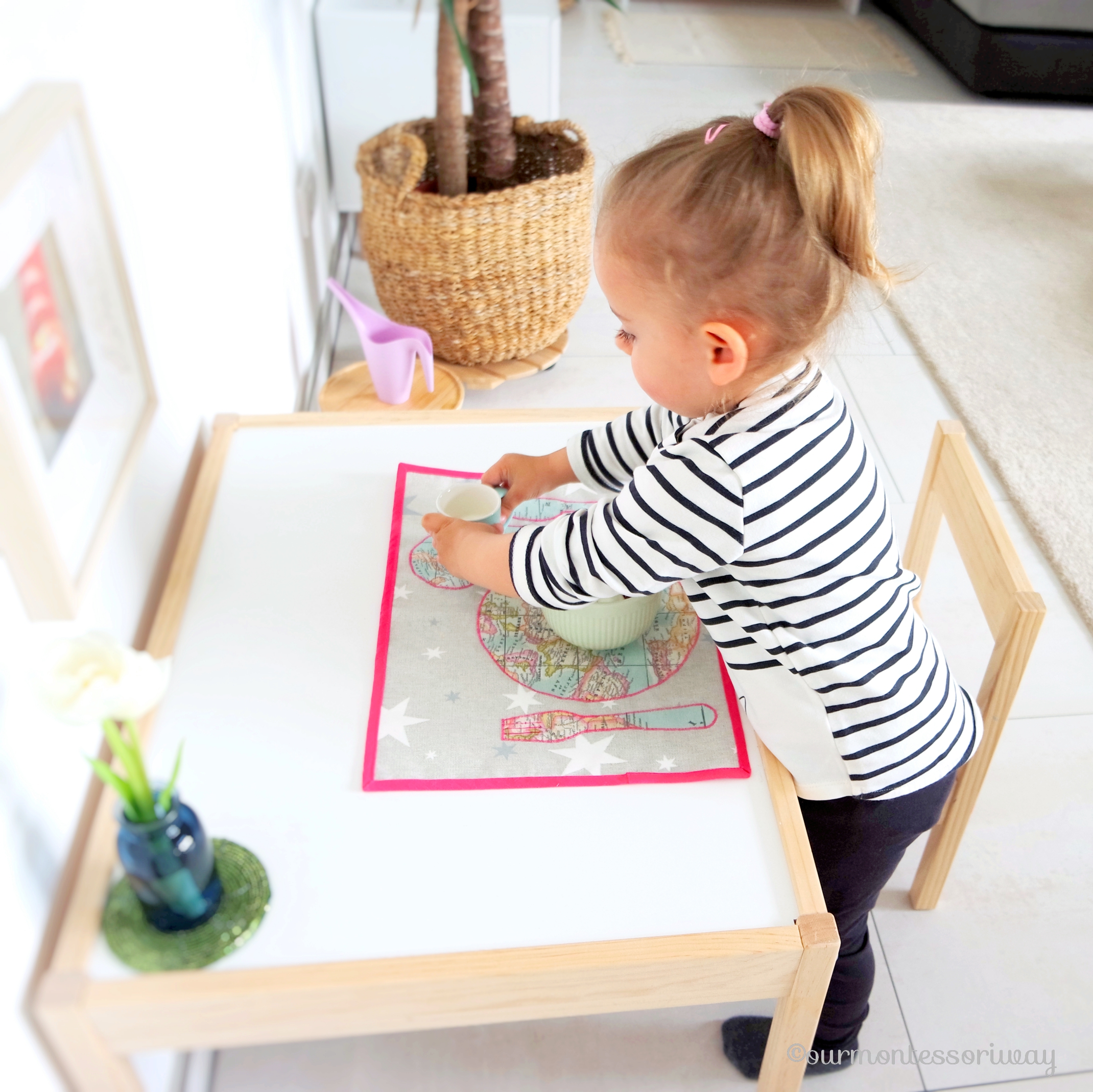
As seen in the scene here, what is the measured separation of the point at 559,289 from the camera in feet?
6.78

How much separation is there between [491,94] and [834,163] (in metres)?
1.35

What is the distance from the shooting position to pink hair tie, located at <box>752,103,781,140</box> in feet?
2.47

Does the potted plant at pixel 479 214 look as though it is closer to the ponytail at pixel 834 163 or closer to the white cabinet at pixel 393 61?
the white cabinet at pixel 393 61

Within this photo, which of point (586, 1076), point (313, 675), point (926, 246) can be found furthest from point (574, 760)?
point (926, 246)

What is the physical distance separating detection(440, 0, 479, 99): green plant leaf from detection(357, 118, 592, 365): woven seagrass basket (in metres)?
0.21

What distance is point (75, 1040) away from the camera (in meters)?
0.69

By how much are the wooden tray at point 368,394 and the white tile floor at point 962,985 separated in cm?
81

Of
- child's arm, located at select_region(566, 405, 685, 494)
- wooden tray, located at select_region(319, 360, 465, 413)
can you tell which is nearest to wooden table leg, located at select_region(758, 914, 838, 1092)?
child's arm, located at select_region(566, 405, 685, 494)

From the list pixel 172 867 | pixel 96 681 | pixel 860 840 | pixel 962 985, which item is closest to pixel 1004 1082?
pixel 962 985

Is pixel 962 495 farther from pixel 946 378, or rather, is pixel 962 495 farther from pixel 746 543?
pixel 946 378

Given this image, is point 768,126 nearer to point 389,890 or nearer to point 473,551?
point 473,551

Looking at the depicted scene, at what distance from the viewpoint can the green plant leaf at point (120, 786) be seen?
0.62 m

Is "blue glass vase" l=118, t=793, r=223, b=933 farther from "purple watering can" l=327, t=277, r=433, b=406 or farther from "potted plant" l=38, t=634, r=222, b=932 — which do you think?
"purple watering can" l=327, t=277, r=433, b=406

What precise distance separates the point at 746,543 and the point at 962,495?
402 mm
